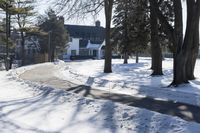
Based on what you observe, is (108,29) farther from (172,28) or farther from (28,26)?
(28,26)

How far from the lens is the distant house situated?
343 feet

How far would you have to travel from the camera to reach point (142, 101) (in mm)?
14227

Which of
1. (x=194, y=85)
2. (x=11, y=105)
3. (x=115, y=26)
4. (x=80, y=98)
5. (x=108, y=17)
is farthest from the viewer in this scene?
(x=115, y=26)

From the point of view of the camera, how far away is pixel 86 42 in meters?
109

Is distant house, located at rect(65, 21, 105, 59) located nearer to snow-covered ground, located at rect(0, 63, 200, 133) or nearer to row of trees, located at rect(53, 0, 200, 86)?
row of trees, located at rect(53, 0, 200, 86)

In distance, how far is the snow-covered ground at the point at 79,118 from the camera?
912 centimetres

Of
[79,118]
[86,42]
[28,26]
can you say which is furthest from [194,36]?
[86,42]

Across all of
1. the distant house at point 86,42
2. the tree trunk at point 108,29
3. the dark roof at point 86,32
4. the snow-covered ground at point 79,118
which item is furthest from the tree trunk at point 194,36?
the dark roof at point 86,32

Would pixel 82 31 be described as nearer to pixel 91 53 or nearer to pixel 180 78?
pixel 91 53

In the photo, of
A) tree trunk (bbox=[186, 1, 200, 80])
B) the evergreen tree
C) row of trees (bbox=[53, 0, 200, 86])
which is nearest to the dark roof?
the evergreen tree

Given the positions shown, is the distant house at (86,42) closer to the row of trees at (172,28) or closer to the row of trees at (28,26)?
the row of trees at (28,26)

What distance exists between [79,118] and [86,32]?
334 feet

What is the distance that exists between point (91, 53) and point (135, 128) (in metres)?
97.1

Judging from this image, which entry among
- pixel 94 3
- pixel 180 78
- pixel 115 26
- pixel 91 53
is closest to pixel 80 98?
pixel 180 78
